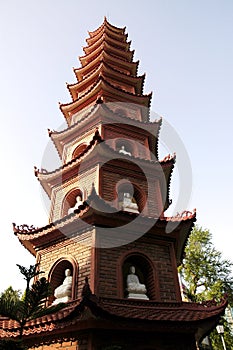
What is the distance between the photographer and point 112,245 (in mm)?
8312

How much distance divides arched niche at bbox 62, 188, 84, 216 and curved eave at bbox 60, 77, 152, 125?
15.1 feet

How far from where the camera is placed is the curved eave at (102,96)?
13.5 meters

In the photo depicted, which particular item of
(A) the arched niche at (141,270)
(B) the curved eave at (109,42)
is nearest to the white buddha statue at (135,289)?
(A) the arched niche at (141,270)

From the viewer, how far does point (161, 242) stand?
29.8ft

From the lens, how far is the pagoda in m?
6.71

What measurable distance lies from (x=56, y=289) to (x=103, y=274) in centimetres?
158

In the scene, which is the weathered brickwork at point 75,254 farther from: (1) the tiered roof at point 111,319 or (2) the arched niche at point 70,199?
(2) the arched niche at point 70,199

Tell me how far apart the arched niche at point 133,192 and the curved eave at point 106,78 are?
267 inches

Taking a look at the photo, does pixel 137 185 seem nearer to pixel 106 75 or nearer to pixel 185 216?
pixel 185 216

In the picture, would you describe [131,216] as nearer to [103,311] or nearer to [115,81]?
[103,311]

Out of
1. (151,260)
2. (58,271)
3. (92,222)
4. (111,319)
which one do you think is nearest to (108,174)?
→ (92,222)

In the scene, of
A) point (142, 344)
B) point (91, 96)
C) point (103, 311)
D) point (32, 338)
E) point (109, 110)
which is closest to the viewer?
point (103, 311)

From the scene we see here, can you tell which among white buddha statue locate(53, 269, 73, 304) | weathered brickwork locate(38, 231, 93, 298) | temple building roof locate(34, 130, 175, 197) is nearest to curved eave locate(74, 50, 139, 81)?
temple building roof locate(34, 130, 175, 197)

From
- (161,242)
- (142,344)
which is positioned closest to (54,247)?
(161,242)
